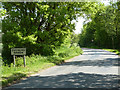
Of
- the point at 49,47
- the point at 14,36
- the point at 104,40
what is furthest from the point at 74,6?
the point at 104,40

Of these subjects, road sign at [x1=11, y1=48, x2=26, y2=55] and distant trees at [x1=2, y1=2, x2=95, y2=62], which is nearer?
road sign at [x1=11, y1=48, x2=26, y2=55]

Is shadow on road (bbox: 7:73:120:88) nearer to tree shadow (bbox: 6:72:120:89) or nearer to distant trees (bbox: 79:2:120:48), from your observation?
tree shadow (bbox: 6:72:120:89)

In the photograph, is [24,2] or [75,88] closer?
[75,88]

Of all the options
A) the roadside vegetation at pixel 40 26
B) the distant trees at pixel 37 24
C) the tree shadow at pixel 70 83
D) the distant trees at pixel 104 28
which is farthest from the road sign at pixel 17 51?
the distant trees at pixel 104 28

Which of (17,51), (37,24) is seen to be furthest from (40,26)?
(17,51)

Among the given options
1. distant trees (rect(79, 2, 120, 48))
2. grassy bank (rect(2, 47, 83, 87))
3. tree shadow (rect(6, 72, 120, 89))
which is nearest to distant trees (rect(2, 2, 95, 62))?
grassy bank (rect(2, 47, 83, 87))

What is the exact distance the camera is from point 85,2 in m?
20.9

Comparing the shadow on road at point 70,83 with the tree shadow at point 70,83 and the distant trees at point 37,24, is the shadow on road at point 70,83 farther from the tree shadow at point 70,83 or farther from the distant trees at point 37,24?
the distant trees at point 37,24

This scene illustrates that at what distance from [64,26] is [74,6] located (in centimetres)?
271

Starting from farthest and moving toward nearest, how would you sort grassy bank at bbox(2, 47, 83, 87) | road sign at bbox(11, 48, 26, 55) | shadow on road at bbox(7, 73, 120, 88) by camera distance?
road sign at bbox(11, 48, 26, 55) < grassy bank at bbox(2, 47, 83, 87) < shadow on road at bbox(7, 73, 120, 88)

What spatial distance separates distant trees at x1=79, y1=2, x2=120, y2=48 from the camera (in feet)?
90.7

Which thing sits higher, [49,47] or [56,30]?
[56,30]

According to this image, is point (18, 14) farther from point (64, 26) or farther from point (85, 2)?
point (85, 2)

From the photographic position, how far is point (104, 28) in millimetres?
65188
